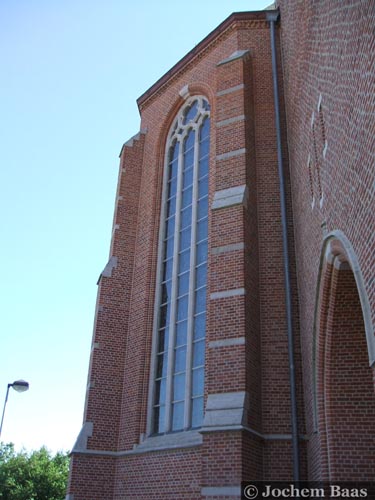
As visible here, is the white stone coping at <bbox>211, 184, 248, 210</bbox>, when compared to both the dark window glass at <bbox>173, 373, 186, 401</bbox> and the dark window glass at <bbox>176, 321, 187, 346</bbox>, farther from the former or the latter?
the dark window glass at <bbox>173, 373, 186, 401</bbox>

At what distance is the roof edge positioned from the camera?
14516 mm

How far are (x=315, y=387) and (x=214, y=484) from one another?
2.29 meters

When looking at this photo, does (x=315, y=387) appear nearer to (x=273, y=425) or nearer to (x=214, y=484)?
(x=273, y=425)

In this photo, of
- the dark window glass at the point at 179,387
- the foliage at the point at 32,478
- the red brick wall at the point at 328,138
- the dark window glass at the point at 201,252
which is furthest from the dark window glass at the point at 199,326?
the foliage at the point at 32,478

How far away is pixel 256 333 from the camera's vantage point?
402 inches

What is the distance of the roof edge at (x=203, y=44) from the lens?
1452cm

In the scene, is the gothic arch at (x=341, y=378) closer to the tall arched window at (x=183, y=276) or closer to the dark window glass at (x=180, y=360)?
the tall arched window at (x=183, y=276)

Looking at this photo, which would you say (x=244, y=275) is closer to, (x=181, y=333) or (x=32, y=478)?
(x=181, y=333)

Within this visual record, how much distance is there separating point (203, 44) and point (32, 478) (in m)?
31.1

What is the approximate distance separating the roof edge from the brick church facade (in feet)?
0.17

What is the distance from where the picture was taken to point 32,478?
35.1 m

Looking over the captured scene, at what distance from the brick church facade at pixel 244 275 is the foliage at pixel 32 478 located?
26024 millimetres

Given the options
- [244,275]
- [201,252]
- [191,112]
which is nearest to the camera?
[244,275]

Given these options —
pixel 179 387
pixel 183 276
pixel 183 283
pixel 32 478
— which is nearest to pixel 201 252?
pixel 183 276
